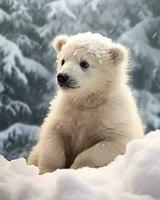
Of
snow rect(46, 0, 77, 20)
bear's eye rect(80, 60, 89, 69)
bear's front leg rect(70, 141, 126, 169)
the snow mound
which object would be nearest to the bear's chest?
bear's front leg rect(70, 141, 126, 169)

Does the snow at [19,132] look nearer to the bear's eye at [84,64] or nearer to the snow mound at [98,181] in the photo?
the bear's eye at [84,64]

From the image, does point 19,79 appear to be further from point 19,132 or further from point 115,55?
point 115,55

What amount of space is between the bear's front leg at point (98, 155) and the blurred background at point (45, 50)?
305cm

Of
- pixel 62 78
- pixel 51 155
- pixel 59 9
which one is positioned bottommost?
pixel 59 9

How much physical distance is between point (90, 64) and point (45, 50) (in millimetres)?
2998

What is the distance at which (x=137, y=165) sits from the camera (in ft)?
4.36

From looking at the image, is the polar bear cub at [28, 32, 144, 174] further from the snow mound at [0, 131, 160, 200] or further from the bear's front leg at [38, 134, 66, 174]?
the snow mound at [0, 131, 160, 200]

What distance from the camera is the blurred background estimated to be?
565 centimetres

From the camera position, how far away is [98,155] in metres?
2.43

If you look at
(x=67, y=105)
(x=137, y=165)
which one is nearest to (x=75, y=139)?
(x=67, y=105)

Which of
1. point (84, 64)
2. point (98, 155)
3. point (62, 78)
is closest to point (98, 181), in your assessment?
point (98, 155)

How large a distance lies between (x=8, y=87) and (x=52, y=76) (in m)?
0.55

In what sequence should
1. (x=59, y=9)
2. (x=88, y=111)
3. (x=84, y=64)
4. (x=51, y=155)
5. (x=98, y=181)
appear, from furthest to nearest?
1. (x=59, y=9)
2. (x=84, y=64)
3. (x=88, y=111)
4. (x=51, y=155)
5. (x=98, y=181)

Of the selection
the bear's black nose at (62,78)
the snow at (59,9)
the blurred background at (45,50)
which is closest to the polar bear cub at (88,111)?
the bear's black nose at (62,78)
